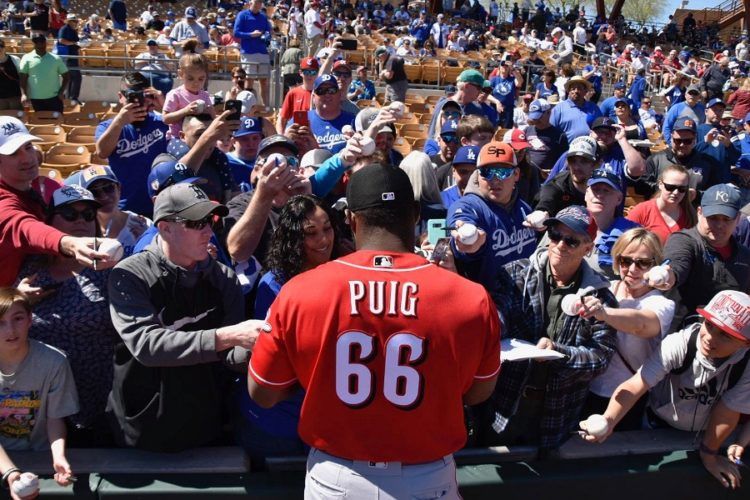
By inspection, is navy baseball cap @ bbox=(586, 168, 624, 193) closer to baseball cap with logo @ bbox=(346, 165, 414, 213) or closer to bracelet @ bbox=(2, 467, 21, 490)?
baseball cap with logo @ bbox=(346, 165, 414, 213)

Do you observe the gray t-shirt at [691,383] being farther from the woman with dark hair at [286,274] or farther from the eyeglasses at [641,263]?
the woman with dark hair at [286,274]

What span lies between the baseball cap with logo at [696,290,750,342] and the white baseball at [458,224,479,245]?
1044 mm

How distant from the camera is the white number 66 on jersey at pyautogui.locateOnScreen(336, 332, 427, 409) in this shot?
6.63 ft

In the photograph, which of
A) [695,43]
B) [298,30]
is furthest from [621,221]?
[695,43]

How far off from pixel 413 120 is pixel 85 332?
8767 millimetres

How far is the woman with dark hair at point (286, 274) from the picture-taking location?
2.92m

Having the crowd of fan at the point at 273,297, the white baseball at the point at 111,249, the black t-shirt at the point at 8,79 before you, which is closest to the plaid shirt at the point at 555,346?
the crowd of fan at the point at 273,297

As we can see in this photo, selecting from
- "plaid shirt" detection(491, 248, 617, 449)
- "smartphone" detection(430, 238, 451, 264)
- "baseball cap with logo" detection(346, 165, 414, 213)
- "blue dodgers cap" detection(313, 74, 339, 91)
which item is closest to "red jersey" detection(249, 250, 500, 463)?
"baseball cap with logo" detection(346, 165, 414, 213)

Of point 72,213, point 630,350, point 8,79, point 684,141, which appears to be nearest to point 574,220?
point 630,350

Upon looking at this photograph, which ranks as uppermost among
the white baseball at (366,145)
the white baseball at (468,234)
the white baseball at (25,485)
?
the white baseball at (366,145)

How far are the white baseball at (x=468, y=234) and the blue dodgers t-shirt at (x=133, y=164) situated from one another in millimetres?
2734

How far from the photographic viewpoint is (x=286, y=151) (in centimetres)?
409

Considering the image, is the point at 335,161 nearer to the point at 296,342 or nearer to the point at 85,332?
the point at 85,332

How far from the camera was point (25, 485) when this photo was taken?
8.48 feet
